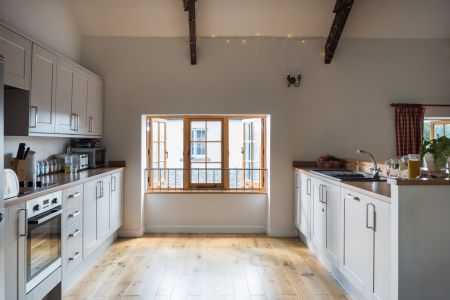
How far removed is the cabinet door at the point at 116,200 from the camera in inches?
160

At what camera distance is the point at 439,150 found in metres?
2.26

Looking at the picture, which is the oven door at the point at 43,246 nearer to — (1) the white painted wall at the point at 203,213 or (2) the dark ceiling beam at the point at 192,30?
(1) the white painted wall at the point at 203,213

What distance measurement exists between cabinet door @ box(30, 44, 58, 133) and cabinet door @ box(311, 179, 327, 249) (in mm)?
2630

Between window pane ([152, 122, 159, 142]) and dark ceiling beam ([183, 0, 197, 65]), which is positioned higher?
dark ceiling beam ([183, 0, 197, 65])

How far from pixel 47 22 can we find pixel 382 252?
3.80m

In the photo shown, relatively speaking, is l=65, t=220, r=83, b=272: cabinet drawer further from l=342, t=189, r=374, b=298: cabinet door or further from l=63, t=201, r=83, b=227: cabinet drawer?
l=342, t=189, r=374, b=298: cabinet door

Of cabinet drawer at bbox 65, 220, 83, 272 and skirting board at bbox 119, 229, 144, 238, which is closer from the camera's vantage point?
cabinet drawer at bbox 65, 220, 83, 272

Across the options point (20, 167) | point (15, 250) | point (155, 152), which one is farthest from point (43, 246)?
point (155, 152)

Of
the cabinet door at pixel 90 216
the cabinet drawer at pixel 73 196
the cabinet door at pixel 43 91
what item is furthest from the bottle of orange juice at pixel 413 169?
the cabinet door at pixel 43 91

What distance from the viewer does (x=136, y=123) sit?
4.61 m

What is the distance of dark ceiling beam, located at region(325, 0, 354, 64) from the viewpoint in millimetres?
3954

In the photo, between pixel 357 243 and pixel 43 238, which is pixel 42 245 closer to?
pixel 43 238

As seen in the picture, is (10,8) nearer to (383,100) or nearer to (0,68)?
(0,68)

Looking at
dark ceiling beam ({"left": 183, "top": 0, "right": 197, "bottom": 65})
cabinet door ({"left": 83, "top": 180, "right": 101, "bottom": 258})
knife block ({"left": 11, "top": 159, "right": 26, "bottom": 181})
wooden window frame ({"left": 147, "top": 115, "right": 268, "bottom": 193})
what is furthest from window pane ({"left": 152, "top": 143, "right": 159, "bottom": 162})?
knife block ({"left": 11, "top": 159, "right": 26, "bottom": 181})
